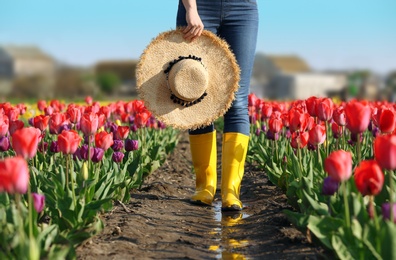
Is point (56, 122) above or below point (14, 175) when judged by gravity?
below

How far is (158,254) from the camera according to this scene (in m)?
3.31

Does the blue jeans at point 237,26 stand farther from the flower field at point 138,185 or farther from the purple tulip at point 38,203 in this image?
the purple tulip at point 38,203

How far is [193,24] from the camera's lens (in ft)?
14.3

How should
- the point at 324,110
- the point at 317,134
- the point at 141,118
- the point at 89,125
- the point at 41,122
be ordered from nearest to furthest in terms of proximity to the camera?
the point at 317,134
the point at 89,125
the point at 324,110
the point at 41,122
the point at 141,118

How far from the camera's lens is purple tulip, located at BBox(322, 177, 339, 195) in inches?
113

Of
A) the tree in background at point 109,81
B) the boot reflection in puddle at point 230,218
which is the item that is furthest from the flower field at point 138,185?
the tree in background at point 109,81

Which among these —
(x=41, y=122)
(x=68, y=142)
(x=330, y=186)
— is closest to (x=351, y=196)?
(x=330, y=186)

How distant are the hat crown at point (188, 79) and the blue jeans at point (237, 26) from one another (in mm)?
267

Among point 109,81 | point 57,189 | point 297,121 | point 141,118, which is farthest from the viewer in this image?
point 109,81

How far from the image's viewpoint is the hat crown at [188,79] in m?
4.41

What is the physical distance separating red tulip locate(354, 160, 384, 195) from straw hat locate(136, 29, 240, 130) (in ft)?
6.74

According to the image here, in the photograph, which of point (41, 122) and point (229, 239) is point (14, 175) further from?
point (41, 122)

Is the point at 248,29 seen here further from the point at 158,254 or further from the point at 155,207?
the point at 158,254

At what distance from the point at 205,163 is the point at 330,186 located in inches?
83.8
